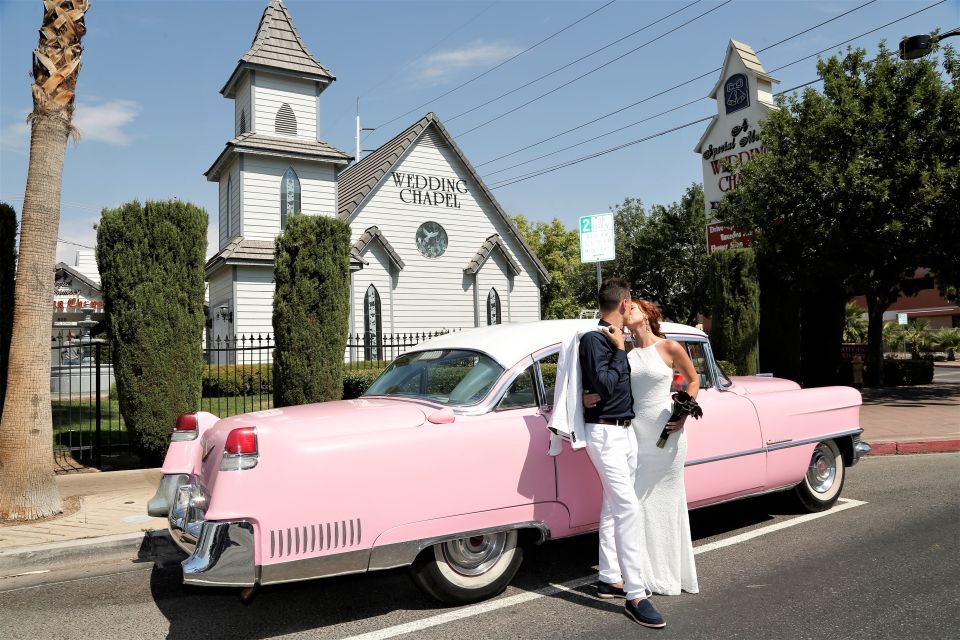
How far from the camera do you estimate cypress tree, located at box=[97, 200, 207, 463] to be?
29.0ft

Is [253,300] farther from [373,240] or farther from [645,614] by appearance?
[645,614]

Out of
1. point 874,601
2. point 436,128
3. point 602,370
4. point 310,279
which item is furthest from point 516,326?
point 436,128

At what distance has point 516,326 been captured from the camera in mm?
Answer: 5148

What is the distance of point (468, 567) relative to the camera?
14.0 ft

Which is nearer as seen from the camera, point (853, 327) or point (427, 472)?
point (427, 472)

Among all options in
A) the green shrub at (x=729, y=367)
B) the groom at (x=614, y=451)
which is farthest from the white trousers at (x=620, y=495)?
the green shrub at (x=729, y=367)

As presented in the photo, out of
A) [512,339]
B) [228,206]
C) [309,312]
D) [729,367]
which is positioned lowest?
[729,367]

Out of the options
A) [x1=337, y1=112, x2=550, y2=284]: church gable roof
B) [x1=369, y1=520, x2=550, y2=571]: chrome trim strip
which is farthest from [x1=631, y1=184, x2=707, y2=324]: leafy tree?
[x1=369, y1=520, x2=550, y2=571]: chrome trim strip

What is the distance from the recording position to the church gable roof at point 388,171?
2411 centimetres

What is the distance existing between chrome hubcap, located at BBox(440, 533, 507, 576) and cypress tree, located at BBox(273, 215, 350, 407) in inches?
239

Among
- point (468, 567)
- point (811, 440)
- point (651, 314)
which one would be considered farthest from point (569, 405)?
point (811, 440)

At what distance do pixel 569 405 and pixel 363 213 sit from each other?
21197mm

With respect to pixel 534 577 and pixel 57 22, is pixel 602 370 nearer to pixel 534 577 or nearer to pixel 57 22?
pixel 534 577

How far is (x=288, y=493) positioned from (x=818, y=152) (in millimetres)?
16361
